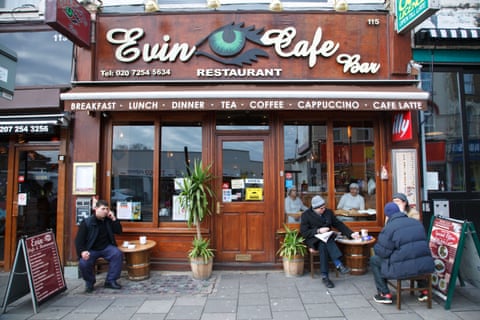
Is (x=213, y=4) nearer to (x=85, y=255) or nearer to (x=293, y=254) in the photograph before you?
(x=293, y=254)

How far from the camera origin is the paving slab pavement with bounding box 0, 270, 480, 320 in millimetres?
4227

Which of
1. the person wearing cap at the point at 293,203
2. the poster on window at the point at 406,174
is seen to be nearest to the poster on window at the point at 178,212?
the person wearing cap at the point at 293,203

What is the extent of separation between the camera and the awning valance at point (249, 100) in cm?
557

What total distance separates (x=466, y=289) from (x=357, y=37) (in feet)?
16.0

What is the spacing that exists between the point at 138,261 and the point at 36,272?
1545mm

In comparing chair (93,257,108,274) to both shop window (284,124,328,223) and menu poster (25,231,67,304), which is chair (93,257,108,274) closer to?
menu poster (25,231,67,304)

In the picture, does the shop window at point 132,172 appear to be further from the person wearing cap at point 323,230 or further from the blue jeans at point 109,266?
the person wearing cap at point 323,230

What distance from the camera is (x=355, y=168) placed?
6.50 meters

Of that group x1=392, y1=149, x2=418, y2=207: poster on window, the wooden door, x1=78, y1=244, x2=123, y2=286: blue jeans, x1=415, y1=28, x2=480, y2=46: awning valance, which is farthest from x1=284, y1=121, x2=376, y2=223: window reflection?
x1=78, y1=244, x2=123, y2=286: blue jeans

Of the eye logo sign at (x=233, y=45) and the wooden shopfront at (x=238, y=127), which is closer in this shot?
the wooden shopfront at (x=238, y=127)

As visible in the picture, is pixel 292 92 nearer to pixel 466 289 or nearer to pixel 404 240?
pixel 404 240

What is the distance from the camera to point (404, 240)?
412 cm

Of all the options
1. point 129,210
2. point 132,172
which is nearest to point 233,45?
point 132,172

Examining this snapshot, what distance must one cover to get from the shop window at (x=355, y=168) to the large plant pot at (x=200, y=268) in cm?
282
